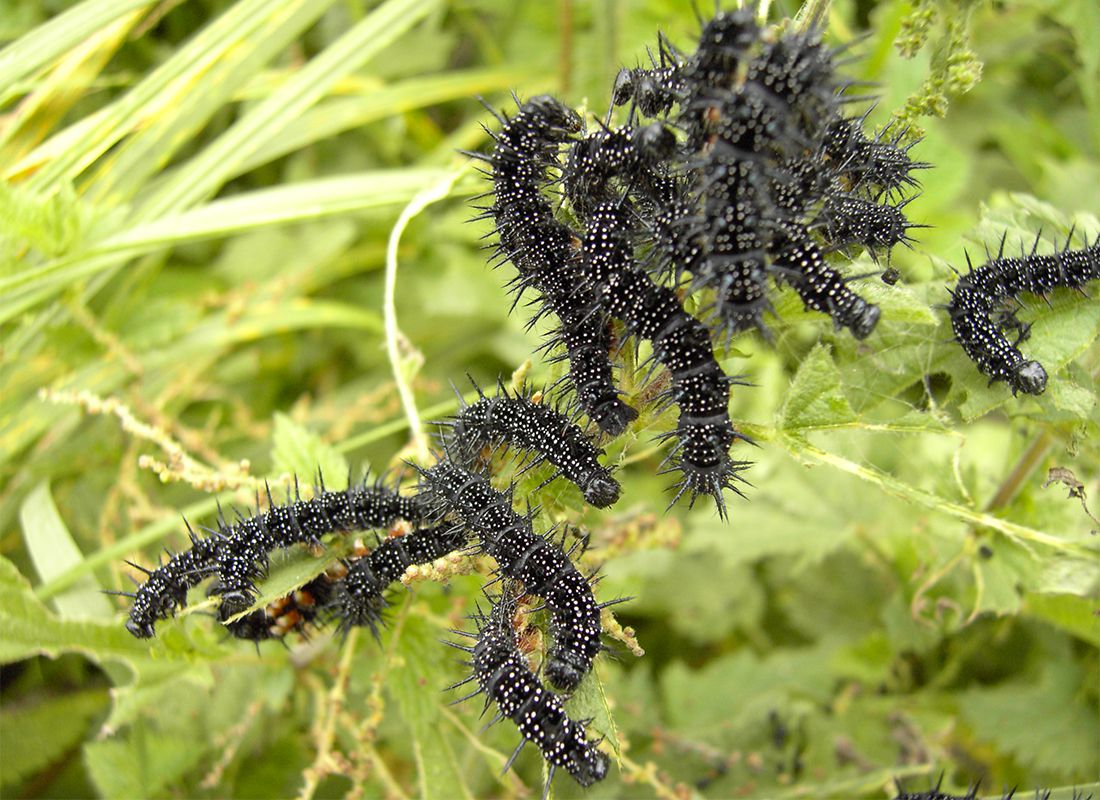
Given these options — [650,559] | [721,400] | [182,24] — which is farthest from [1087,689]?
[182,24]

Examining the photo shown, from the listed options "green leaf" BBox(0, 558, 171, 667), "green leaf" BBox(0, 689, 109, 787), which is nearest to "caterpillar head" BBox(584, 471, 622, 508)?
"green leaf" BBox(0, 558, 171, 667)

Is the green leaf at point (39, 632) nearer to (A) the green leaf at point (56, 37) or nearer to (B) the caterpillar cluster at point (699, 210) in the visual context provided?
(B) the caterpillar cluster at point (699, 210)

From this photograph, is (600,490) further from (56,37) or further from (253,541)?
(56,37)

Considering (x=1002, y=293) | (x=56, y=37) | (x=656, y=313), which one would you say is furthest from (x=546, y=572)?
(x=56, y=37)

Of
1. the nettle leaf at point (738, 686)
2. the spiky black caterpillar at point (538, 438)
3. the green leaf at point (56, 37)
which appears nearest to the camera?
the spiky black caterpillar at point (538, 438)

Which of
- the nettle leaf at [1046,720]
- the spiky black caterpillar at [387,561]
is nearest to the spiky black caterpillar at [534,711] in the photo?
the spiky black caterpillar at [387,561]

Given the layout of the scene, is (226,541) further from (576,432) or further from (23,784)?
(23,784)
